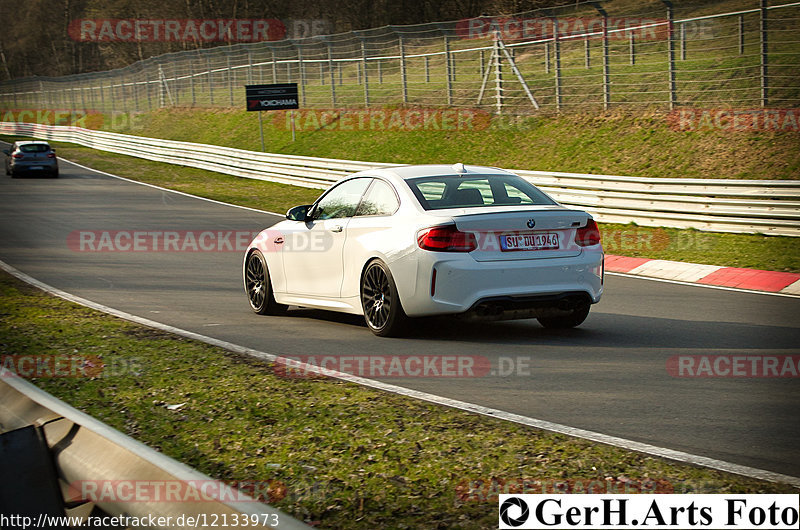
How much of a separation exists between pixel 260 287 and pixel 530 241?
3.67 meters

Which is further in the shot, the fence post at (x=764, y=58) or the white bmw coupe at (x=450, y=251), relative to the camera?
the fence post at (x=764, y=58)

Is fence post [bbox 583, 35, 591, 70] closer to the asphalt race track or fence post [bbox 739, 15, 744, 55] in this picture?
fence post [bbox 739, 15, 744, 55]

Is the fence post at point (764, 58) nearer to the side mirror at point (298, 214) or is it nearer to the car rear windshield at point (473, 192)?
the car rear windshield at point (473, 192)

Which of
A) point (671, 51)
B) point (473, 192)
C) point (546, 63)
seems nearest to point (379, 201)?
point (473, 192)

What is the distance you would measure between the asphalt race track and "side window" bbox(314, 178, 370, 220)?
1144mm

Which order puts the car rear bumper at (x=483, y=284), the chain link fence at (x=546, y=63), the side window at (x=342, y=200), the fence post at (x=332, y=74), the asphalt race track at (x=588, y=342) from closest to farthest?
the asphalt race track at (x=588, y=342) → the car rear bumper at (x=483, y=284) → the side window at (x=342, y=200) → the chain link fence at (x=546, y=63) → the fence post at (x=332, y=74)

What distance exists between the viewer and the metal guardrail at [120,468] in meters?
3.11

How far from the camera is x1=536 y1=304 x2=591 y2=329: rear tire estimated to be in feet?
30.3

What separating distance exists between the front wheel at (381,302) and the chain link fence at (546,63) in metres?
15.0

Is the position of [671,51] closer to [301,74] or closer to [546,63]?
[546,63]

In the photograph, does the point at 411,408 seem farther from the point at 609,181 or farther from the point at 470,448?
the point at 609,181

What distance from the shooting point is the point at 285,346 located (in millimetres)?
8812

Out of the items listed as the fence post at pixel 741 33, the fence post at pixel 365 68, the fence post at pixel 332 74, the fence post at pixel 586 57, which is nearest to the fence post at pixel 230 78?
the fence post at pixel 332 74

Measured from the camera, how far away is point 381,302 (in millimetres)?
8945
